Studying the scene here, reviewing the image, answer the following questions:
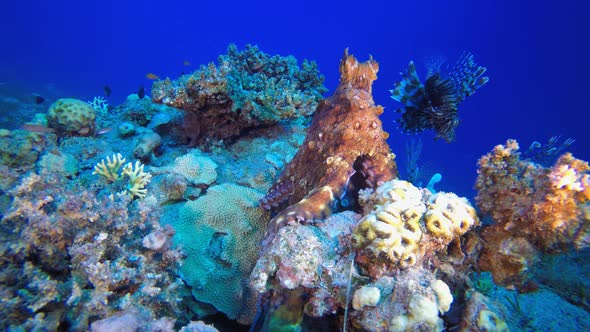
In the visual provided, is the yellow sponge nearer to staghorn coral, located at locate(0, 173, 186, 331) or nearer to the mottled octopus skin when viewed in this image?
the mottled octopus skin

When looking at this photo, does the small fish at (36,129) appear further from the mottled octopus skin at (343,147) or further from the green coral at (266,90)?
the mottled octopus skin at (343,147)

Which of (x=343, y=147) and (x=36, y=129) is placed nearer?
(x=343, y=147)

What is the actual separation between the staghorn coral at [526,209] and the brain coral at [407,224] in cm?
41

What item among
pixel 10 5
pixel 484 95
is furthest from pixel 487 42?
pixel 10 5

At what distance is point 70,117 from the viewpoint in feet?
17.4

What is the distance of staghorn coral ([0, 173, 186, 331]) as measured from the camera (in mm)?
1954

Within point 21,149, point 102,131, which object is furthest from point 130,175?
point 102,131

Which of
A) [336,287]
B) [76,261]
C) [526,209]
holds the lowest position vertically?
[76,261]

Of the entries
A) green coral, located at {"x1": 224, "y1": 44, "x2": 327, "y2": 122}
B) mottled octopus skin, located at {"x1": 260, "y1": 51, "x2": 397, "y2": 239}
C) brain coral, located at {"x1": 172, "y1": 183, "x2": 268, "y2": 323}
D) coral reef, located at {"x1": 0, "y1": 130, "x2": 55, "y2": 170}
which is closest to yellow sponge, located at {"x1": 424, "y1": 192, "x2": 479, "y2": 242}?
mottled octopus skin, located at {"x1": 260, "y1": 51, "x2": 397, "y2": 239}

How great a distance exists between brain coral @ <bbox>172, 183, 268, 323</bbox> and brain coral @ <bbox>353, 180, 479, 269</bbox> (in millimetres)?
1529

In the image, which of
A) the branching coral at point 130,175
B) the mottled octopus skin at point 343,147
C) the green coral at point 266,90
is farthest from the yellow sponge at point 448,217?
the branching coral at point 130,175

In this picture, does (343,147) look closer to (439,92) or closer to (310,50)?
(439,92)

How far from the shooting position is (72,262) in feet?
7.24

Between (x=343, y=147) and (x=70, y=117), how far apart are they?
533 centimetres
